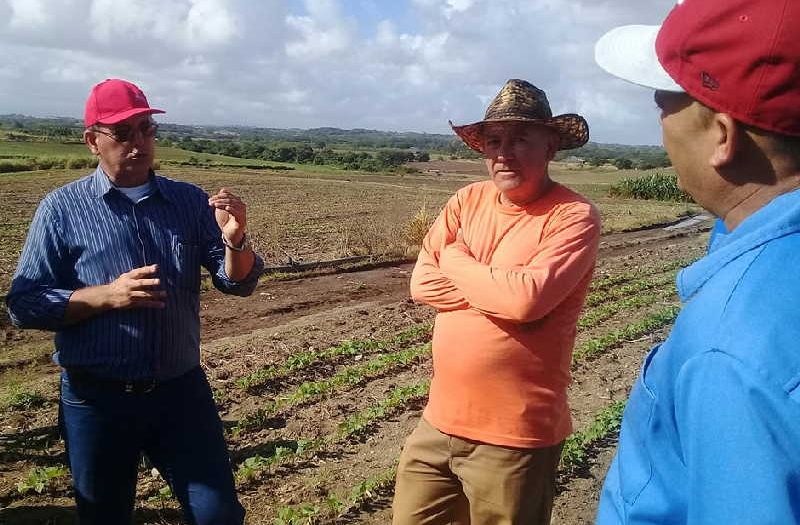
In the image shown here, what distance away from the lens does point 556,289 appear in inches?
95.8

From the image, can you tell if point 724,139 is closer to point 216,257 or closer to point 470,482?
point 470,482

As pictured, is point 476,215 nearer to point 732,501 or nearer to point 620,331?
point 732,501

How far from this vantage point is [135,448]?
2676 millimetres

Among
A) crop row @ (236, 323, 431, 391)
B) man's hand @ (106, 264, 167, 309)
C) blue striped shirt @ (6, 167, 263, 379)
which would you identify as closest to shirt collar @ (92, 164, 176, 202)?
blue striped shirt @ (6, 167, 263, 379)

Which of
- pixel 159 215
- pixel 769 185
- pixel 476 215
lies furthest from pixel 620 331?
pixel 769 185

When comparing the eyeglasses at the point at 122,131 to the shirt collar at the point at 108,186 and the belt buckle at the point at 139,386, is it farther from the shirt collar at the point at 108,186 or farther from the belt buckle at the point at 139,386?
the belt buckle at the point at 139,386

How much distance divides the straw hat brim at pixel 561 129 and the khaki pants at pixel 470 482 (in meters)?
1.20

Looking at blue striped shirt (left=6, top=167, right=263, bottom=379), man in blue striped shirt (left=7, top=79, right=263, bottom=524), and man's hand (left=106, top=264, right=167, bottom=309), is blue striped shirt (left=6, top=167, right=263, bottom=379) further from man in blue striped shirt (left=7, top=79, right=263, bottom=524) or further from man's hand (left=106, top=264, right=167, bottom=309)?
man's hand (left=106, top=264, right=167, bottom=309)

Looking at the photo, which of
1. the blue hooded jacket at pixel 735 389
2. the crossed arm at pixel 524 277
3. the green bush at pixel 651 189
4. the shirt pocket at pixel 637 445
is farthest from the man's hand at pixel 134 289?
the green bush at pixel 651 189

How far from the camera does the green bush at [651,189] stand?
117 ft

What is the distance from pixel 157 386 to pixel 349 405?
318 cm

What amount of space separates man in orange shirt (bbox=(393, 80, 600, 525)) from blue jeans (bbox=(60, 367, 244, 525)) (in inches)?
29.1

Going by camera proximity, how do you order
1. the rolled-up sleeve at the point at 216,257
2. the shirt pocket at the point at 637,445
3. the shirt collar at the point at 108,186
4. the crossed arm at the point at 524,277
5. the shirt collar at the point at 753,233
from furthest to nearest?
1. the rolled-up sleeve at the point at 216,257
2. the shirt collar at the point at 108,186
3. the crossed arm at the point at 524,277
4. the shirt pocket at the point at 637,445
5. the shirt collar at the point at 753,233

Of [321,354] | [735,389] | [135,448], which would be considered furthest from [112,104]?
[321,354]
